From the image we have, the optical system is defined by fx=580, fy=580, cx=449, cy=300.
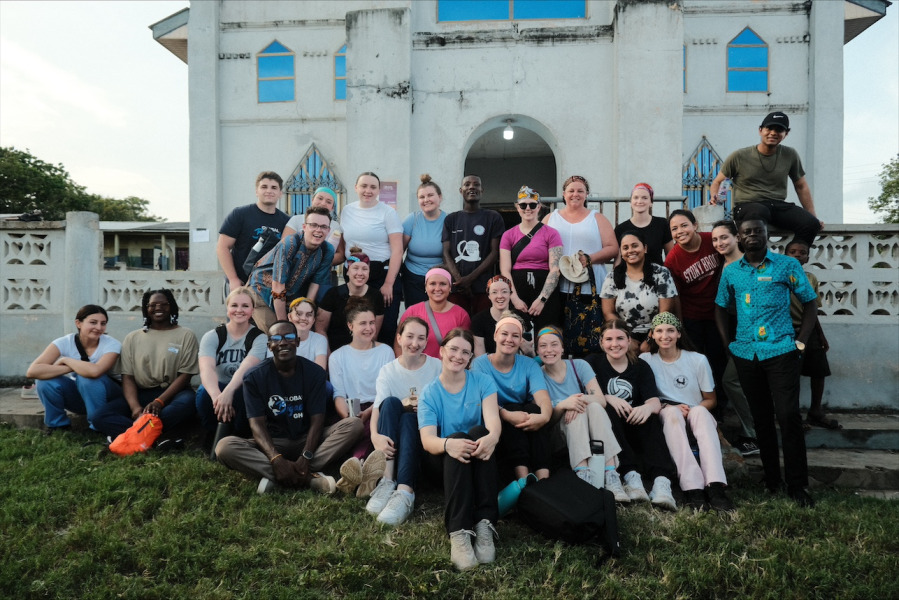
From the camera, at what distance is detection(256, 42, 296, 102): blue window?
42.8ft

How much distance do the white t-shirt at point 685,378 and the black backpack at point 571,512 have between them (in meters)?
1.27

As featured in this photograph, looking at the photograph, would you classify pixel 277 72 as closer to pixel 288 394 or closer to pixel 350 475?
pixel 288 394

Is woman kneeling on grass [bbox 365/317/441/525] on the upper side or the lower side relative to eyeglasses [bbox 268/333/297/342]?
lower

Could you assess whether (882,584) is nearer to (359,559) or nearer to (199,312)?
(359,559)

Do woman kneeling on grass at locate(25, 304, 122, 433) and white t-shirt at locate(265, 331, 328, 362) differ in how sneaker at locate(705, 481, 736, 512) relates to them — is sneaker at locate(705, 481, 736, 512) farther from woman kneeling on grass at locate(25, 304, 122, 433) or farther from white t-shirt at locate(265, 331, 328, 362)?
woman kneeling on grass at locate(25, 304, 122, 433)

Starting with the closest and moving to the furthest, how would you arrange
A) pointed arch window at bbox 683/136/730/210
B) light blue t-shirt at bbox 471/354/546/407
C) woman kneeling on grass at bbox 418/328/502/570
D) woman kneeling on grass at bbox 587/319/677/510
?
woman kneeling on grass at bbox 418/328/502/570 → woman kneeling on grass at bbox 587/319/677/510 → light blue t-shirt at bbox 471/354/546/407 → pointed arch window at bbox 683/136/730/210

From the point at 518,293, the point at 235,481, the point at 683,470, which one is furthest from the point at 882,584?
the point at 235,481

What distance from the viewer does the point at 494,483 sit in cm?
361

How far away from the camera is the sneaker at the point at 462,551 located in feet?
10.6

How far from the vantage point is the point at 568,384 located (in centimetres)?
446

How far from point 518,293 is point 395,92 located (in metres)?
6.92

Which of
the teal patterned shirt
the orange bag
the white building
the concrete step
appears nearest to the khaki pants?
the orange bag

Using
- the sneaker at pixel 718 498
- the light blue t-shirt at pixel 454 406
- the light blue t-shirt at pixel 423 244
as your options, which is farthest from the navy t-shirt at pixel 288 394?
the sneaker at pixel 718 498

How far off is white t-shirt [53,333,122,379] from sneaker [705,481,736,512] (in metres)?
5.04
